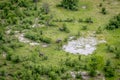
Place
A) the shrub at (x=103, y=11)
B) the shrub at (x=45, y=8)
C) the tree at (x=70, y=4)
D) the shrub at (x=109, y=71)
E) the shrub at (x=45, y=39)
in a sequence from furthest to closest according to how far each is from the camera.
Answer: the tree at (x=70, y=4) < the shrub at (x=103, y=11) < the shrub at (x=45, y=8) < the shrub at (x=45, y=39) < the shrub at (x=109, y=71)

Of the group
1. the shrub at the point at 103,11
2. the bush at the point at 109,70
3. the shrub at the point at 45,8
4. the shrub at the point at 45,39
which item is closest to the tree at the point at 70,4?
the shrub at the point at 45,8

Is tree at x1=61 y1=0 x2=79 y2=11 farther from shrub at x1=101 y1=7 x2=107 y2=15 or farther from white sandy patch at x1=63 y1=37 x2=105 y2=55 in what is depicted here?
white sandy patch at x1=63 y1=37 x2=105 y2=55

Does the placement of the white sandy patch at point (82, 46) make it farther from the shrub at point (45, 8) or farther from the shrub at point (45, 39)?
the shrub at point (45, 8)

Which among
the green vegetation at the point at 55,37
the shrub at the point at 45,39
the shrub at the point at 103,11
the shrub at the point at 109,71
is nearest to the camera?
the shrub at the point at 109,71

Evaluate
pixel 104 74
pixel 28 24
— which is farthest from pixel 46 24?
pixel 104 74

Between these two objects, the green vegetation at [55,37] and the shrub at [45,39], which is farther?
the shrub at [45,39]

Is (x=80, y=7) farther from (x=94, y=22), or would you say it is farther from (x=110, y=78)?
(x=110, y=78)

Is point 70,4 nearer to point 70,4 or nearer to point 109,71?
point 70,4

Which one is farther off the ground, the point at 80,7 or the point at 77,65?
the point at 80,7

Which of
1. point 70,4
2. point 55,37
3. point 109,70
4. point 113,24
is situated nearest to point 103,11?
point 113,24
